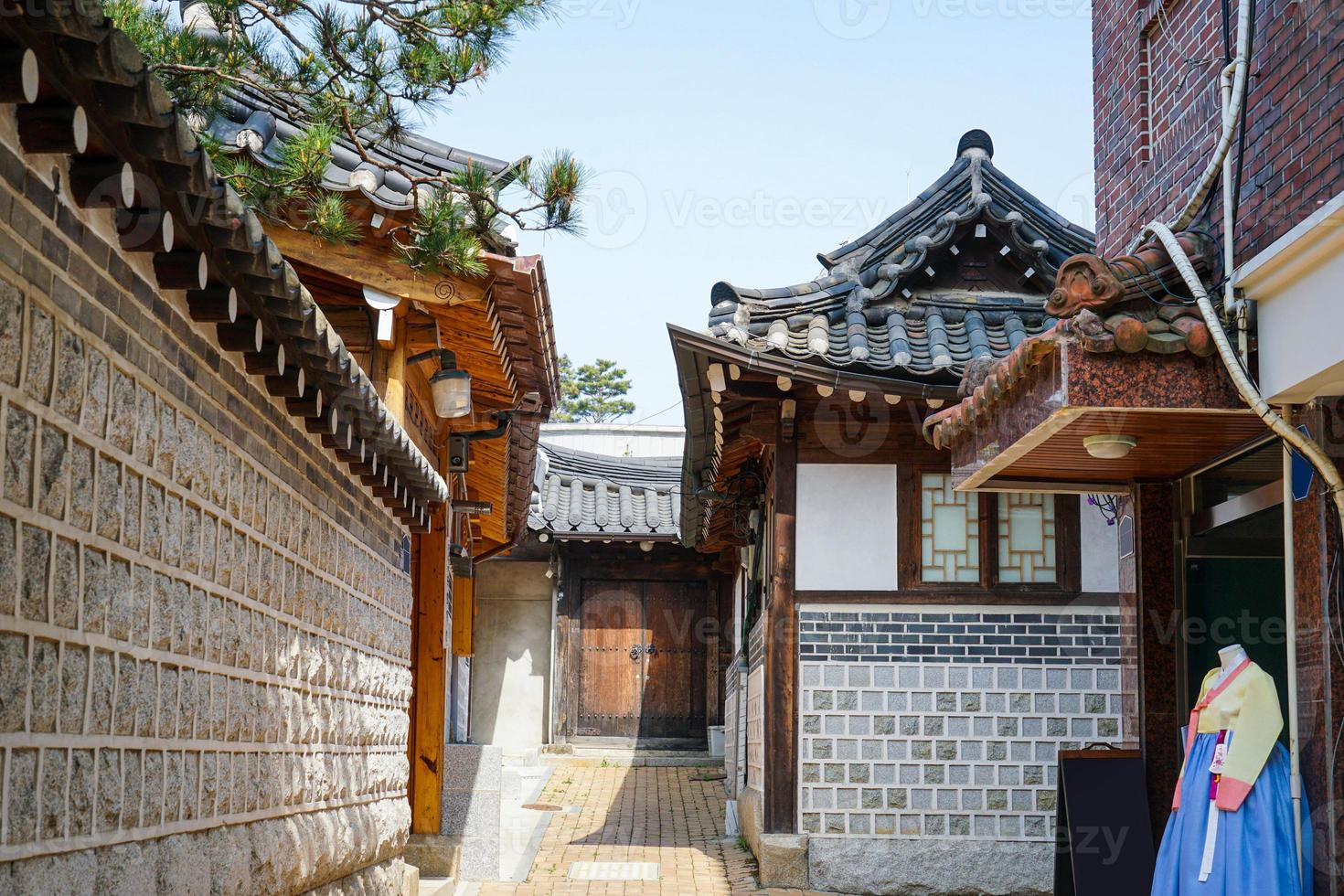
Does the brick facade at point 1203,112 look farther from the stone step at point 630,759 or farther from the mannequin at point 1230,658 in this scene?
the stone step at point 630,759

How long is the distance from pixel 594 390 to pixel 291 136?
40.8 meters

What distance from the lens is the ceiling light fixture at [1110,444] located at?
6844 millimetres

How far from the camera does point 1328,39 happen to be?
587cm

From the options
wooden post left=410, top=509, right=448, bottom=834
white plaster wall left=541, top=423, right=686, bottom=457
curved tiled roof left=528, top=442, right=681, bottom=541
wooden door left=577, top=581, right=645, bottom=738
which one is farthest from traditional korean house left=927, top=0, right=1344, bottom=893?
white plaster wall left=541, top=423, right=686, bottom=457

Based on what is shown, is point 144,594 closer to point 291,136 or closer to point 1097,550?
point 291,136

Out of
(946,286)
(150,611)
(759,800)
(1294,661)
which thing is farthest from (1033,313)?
(150,611)

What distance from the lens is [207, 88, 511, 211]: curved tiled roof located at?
6680 mm

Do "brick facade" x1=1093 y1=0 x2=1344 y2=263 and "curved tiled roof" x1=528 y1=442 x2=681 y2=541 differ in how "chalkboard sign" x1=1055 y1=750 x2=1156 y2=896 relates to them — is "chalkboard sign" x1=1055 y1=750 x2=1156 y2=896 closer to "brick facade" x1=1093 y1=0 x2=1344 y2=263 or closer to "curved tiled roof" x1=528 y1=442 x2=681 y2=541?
"brick facade" x1=1093 y1=0 x2=1344 y2=263

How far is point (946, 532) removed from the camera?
11.6 metres

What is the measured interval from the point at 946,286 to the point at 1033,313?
2.69 ft

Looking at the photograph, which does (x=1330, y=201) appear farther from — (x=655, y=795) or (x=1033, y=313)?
(x=655, y=795)

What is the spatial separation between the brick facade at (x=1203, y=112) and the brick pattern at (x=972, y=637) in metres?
3.69

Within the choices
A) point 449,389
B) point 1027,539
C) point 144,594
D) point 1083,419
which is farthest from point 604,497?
point 144,594

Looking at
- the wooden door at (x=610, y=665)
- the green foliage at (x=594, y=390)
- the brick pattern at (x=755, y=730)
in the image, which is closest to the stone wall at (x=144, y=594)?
the brick pattern at (x=755, y=730)
